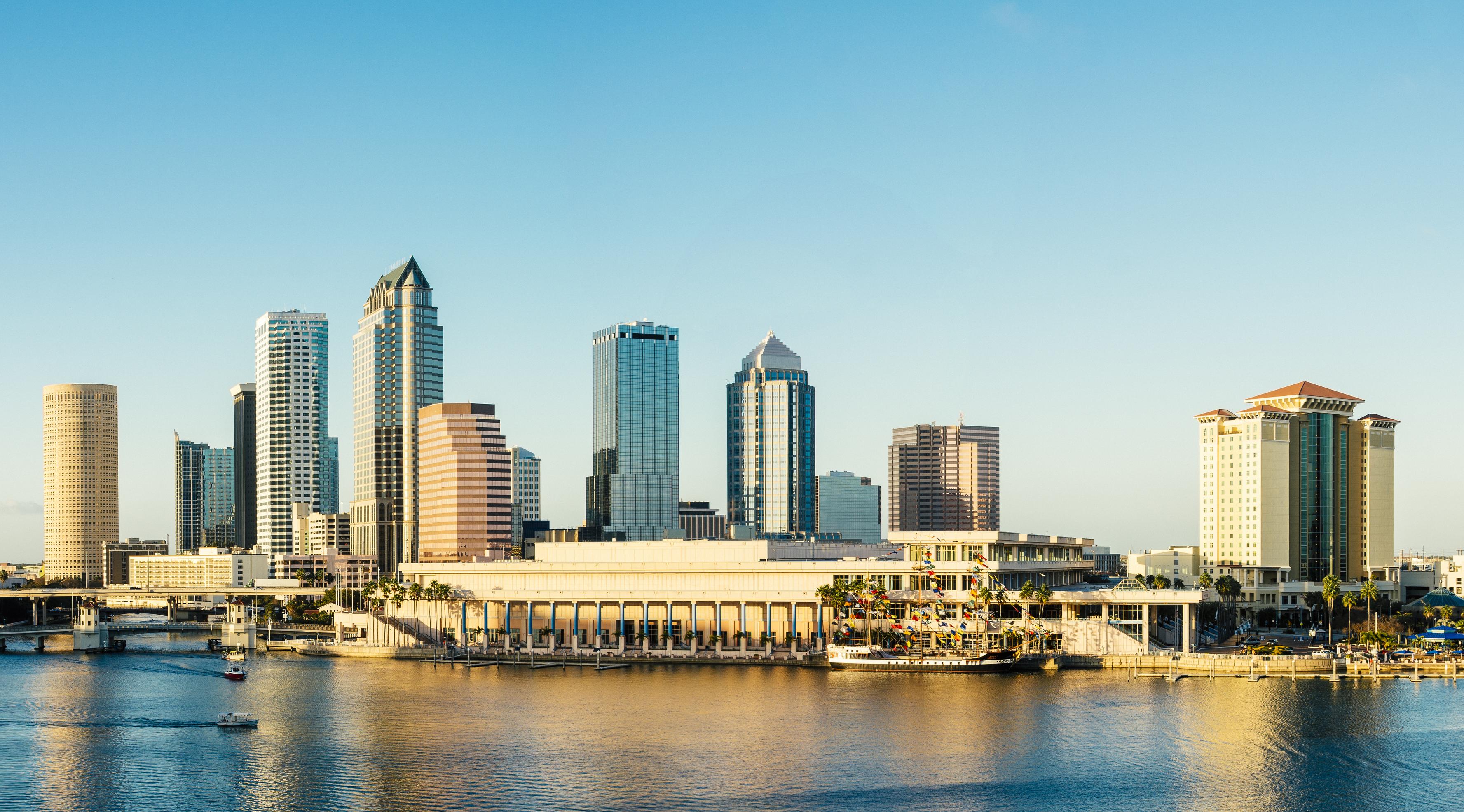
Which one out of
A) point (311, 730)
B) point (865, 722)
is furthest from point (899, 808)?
point (311, 730)

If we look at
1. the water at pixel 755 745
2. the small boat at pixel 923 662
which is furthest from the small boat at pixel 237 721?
the small boat at pixel 923 662

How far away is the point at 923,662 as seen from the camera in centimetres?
16800

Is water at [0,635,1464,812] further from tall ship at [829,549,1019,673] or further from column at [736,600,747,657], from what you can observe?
column at [736,600,747,657]

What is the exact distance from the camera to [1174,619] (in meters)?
199

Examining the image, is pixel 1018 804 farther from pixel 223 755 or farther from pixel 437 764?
pixel 223 755

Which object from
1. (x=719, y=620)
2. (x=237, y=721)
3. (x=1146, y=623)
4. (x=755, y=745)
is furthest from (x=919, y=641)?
(x=237, y=721)

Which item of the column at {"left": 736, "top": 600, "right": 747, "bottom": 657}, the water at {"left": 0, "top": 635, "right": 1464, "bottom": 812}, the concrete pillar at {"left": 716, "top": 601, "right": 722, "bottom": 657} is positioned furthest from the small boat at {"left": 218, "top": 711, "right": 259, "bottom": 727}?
the column at {"left": 736, "top": 600, "right": 747, "bottom": 657}

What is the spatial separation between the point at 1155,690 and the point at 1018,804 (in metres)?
57.6

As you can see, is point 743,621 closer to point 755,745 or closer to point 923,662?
point 923,662

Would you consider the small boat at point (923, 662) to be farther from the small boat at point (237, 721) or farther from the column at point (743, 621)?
the small boat at point (237, 721)

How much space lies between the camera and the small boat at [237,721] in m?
128

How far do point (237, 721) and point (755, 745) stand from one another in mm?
46964

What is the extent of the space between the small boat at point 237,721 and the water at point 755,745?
1.99 m

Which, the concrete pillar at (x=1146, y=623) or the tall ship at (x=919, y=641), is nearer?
the tall ship at (x=919, y=641)
